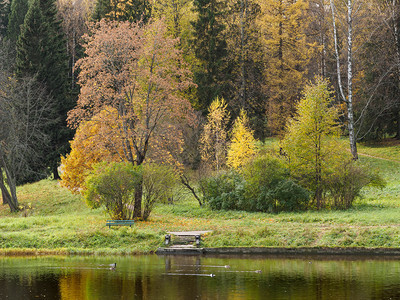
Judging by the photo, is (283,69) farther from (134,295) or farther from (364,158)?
(134,295)

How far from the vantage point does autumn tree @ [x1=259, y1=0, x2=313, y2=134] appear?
46.2 m

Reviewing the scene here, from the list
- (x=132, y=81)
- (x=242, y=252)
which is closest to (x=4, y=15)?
(x=132, y=81)

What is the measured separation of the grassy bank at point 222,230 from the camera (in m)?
18.1

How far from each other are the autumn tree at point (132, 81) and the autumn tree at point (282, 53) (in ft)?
67.1

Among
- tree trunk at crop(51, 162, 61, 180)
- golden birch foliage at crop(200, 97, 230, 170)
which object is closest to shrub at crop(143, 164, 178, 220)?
golden birch foliage at crop(200, 97, 230, 170)

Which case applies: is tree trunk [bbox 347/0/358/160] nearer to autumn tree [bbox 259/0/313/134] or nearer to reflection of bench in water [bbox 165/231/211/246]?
autumn tree [bbox 259/0/313/134]

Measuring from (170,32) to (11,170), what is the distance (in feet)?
68.9

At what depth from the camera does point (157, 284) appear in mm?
13281

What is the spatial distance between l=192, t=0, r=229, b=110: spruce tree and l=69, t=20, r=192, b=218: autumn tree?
20.6 metres

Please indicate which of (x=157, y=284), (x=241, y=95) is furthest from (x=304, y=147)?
(x=241, y=95)

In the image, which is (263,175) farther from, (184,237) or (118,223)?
(118,223)

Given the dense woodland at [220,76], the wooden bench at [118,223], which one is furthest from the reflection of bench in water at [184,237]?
the dense woodland at [220,76]

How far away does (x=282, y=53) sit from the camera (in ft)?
158

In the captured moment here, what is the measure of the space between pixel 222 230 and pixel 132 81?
10.3m
